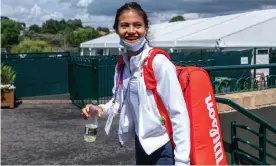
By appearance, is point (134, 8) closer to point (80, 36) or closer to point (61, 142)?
point (61, 142)

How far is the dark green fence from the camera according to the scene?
1357cm

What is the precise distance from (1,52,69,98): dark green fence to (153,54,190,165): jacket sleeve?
1180 cm

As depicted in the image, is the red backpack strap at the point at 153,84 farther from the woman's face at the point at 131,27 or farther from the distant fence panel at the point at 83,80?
the distant fence panel at the point at 83,80

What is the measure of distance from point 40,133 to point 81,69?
154 inches

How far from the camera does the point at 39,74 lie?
45.6 ft

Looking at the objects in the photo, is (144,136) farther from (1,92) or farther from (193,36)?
(193,36)

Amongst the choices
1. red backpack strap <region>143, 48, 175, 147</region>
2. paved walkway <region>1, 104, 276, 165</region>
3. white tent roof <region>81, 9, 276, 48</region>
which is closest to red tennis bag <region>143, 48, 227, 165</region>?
red backpack strap <region>143, 48, 175, 147</region>

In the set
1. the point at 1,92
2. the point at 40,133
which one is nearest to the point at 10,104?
the point at 1,92

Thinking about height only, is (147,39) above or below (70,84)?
above

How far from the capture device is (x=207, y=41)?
18984 mm

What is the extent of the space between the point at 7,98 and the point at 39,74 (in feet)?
7.51

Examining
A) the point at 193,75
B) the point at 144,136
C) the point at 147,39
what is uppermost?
the point at 147,39

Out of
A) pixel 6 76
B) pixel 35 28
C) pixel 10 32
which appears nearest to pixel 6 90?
pixel 6 76

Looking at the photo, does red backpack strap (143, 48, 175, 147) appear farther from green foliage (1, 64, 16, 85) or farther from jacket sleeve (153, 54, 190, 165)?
green foliage (1, 64, 16, 85)
